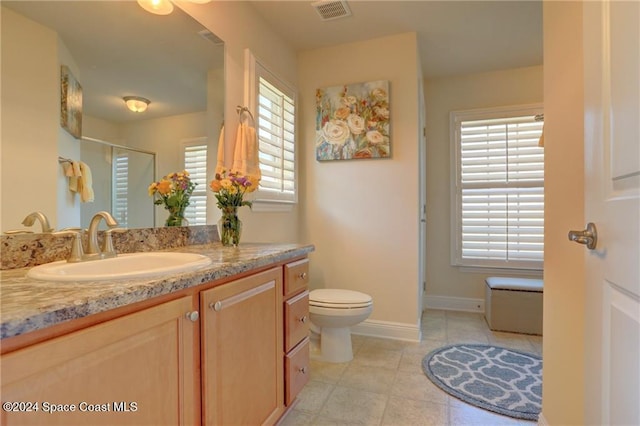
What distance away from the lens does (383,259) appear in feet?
8.66

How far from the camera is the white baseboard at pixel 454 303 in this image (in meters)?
3.32

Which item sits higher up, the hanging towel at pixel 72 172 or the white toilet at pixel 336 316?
the hanging towel at pixel 72 172

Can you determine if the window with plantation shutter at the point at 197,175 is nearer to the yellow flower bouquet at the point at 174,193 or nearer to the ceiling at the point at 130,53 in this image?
the yellow flower bouquet at the point at 174,193

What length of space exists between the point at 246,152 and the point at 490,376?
2.06 meters

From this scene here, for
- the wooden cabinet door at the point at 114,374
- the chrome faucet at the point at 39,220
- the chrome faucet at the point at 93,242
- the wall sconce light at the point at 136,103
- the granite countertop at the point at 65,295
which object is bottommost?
the wooden cabinet door at the point at 114,374

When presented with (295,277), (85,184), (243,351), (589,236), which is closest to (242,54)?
(85,184)

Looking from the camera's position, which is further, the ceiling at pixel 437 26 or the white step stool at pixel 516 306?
the white step stool at pixel 516 306

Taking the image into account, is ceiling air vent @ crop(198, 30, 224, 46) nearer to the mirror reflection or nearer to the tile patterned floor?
the mirror reflection

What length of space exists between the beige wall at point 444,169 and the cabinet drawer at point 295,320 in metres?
2.24

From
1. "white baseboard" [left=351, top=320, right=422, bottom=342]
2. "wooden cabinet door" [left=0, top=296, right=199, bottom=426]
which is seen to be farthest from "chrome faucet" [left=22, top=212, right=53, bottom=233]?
"white baseboard" [left=351, top=320, right=422, bottom=342]

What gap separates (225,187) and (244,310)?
2.51ft

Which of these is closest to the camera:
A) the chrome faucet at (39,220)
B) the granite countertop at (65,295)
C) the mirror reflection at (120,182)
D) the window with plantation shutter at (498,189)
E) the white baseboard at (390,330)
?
the granite countertop at (65,295)

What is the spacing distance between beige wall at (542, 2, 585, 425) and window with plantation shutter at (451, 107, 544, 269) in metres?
1.98

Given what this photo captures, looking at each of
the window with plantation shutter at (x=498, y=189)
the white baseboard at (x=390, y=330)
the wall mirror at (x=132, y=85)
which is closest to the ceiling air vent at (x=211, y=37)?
the wall mirror at (x=132, y=85)
